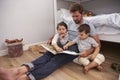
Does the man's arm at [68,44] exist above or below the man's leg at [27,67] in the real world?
above

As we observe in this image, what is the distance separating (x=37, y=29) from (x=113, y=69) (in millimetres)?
1051

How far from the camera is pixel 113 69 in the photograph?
3.86 feet

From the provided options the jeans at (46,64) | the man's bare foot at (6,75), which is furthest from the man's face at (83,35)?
the man's bare foot at (6,75)

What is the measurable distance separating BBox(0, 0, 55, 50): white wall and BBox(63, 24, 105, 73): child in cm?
70

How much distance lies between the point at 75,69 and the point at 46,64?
0.27 metres

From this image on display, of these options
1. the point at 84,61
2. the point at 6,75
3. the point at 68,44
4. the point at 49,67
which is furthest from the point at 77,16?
the point at 6,75

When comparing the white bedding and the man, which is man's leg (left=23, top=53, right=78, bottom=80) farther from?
the white bedding

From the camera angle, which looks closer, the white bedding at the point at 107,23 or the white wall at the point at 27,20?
the white bedding at the point at 107,23

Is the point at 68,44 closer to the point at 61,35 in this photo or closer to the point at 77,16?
the point at 61,35

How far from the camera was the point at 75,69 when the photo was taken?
1213mm

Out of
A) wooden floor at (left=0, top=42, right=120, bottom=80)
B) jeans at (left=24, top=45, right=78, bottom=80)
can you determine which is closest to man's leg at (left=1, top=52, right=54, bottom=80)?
jeans at (left=24, top=45, right=78, bottom=80)

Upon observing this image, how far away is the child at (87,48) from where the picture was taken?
1.16m

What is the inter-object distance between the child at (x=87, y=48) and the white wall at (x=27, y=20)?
2.30 ft

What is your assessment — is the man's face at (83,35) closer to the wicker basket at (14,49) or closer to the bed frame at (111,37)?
the bed frame at (111,37)
